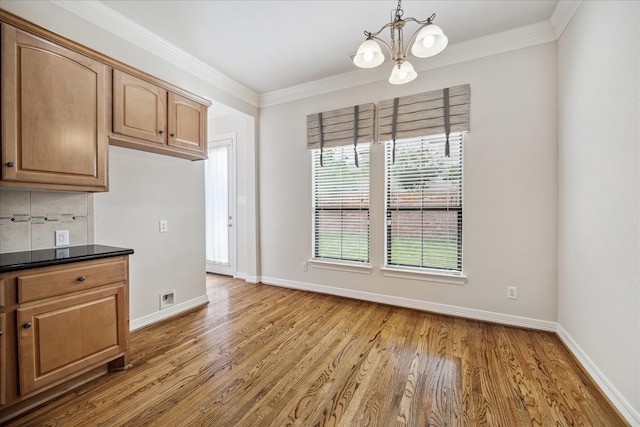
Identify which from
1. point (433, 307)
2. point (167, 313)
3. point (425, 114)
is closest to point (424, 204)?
point (425, 114)

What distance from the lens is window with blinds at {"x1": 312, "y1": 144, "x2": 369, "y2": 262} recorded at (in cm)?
354

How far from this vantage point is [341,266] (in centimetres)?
365

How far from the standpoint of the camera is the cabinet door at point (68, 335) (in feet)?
5.12

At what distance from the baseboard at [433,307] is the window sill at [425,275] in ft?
0.88

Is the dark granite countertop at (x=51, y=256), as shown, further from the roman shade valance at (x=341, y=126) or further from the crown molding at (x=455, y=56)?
the crown molding at (x=455, y=56)

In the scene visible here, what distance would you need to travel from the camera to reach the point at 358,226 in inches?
141

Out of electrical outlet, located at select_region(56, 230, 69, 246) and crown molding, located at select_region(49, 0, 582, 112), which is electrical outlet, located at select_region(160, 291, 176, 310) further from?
crown molding, located at select_region(49, 0, 582, 112)

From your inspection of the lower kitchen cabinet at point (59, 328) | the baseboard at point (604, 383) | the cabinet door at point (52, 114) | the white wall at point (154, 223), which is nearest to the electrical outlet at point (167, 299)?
the white wall at point (154, 223)

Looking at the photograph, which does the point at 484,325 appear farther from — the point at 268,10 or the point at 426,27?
the point at 268,10

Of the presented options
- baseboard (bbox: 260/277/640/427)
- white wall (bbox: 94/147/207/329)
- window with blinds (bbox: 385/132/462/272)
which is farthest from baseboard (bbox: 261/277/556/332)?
white wall (bbox: 94/147/207/329)

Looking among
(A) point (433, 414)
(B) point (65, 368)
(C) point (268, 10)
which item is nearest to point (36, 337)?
(B) point (65, 368)

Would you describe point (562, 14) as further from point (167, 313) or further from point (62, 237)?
point (167, 313)

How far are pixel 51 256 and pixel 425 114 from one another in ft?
11.5

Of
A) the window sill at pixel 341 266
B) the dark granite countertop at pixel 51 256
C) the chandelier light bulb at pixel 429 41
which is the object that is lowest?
the window sill at pixel 341 266
